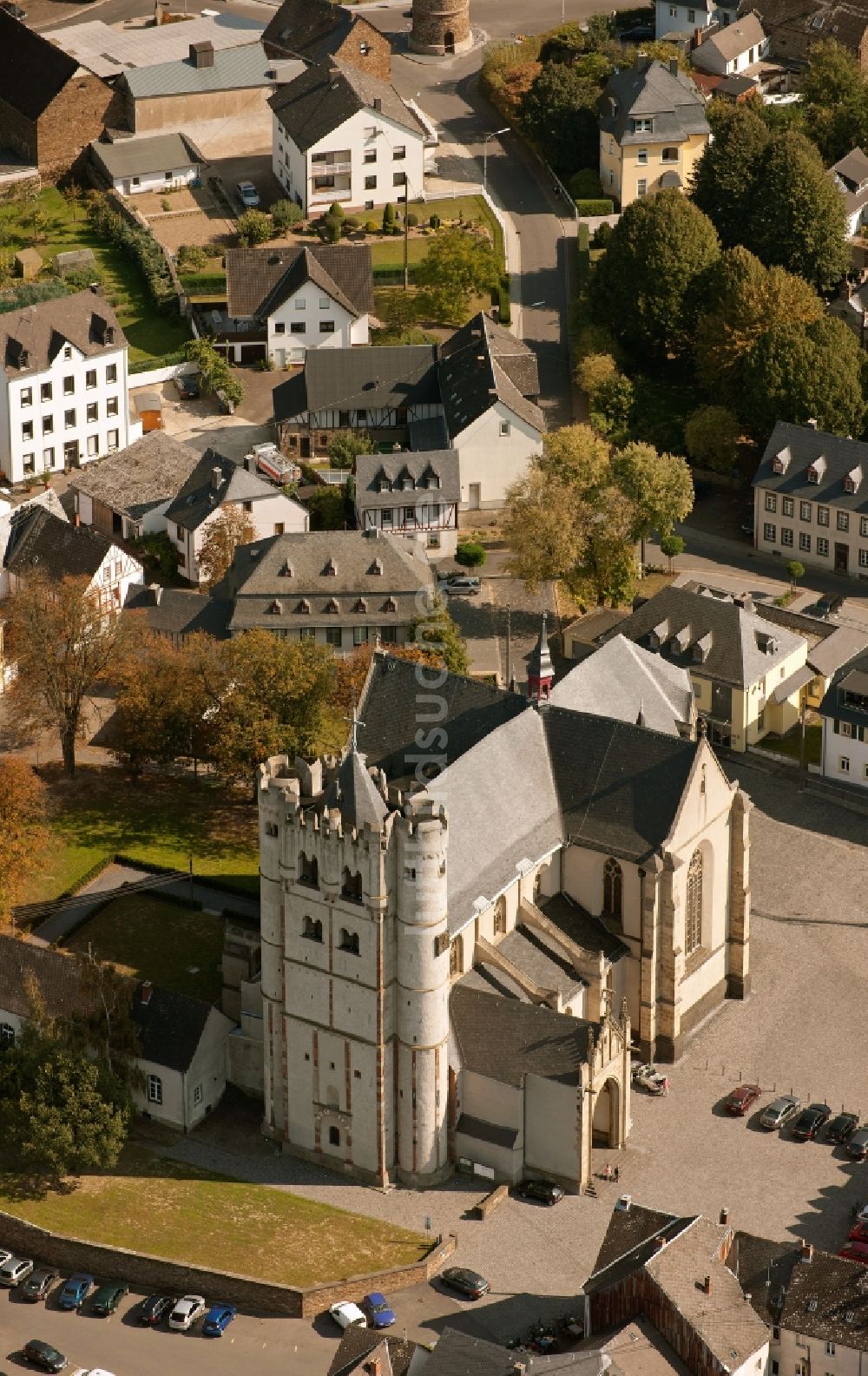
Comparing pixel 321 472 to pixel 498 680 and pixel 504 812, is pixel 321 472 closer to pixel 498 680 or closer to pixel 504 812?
pixel 498 680

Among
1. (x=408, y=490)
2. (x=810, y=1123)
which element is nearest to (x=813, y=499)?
(x=408, y=490)

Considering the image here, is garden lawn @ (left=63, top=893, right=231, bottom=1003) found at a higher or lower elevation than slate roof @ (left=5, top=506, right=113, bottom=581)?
lower

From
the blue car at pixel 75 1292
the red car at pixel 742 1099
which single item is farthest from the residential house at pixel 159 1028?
the red car at pixel 742 1099

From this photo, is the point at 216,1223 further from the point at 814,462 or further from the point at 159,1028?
the point at 814,462

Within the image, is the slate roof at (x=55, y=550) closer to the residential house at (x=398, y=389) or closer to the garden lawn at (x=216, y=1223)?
the residential house at (x=398, y=389)

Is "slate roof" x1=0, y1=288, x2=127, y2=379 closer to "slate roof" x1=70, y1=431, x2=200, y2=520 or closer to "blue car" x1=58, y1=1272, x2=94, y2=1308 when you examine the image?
"slate roof" x1=70, y1=431, x2=200, y2=520

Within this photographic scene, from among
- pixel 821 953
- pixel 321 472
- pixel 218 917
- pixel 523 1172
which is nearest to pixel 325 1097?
pixel 523 1172

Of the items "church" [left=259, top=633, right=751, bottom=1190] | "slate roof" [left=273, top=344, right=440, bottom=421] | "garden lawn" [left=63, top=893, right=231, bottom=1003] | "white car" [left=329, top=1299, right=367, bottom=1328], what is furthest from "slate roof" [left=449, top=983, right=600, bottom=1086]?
"slate roof" [left=273, top=344, right=440, bottom=421]
